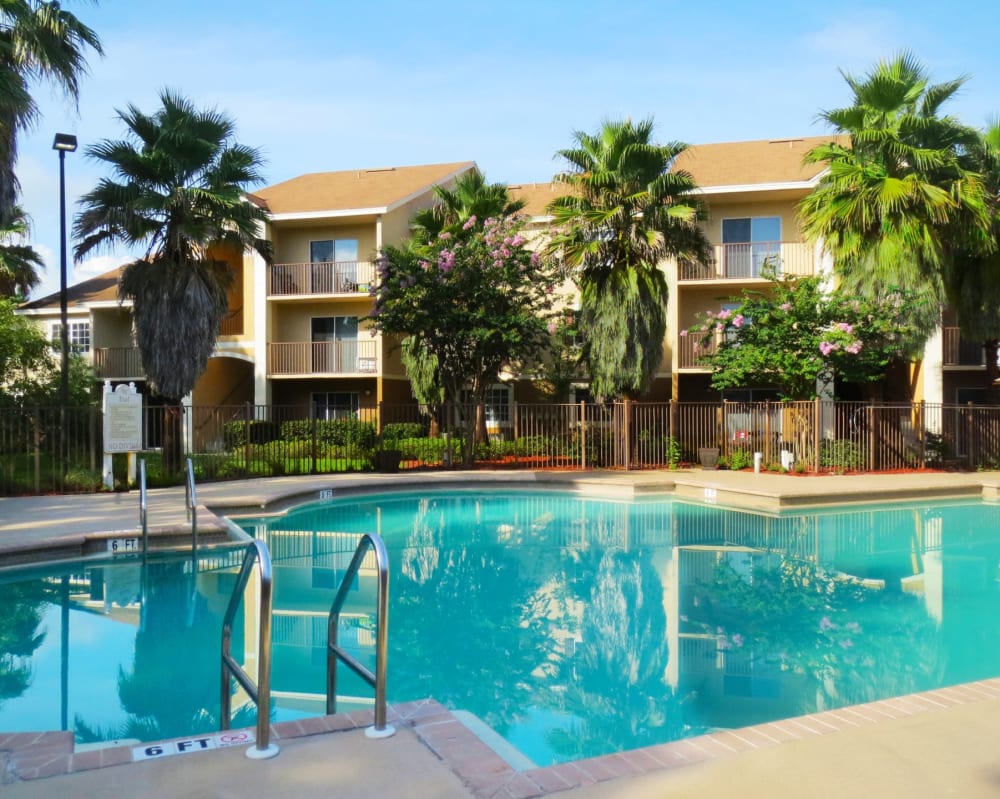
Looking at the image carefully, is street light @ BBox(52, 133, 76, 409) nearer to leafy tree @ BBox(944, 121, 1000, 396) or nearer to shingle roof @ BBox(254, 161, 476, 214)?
shingle roof @ BBox(254, 161, 476, 214)

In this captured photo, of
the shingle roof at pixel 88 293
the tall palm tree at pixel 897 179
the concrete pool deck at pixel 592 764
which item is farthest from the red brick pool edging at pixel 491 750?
the shingle roof at pixel 88 293

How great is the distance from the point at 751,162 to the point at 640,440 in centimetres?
1116

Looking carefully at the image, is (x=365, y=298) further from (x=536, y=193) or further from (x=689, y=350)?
(x=689, y=350)

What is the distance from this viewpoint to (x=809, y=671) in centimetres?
630

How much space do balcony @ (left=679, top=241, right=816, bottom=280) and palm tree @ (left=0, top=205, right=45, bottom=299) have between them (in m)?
22.8

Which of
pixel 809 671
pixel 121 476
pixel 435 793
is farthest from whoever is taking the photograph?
pixel 121 476

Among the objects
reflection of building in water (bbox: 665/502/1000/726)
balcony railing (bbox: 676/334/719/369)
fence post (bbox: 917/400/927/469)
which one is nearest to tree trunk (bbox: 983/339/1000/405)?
fence post (bbox: 917/400/927/469)

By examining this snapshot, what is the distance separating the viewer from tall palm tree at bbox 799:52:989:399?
64.9 ft

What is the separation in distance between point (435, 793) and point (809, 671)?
4.04m

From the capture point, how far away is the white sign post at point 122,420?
14.8 meters

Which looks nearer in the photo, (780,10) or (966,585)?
(966,585)

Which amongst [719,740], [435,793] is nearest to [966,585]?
[719,740]

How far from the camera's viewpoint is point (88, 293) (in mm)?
29906

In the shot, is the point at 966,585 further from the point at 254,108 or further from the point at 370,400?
the point at 370,400
